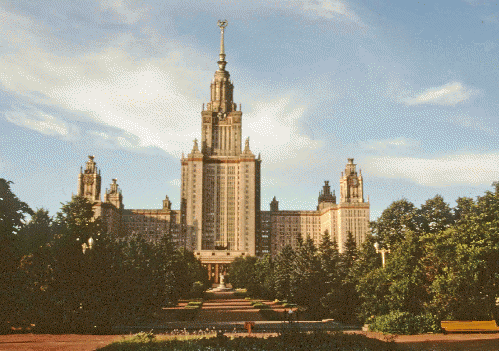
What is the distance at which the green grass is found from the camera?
83.8 feet

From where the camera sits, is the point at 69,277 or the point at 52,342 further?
the point at 69,277

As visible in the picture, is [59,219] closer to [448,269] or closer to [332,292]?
[332,292]

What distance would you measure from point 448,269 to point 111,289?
25601mm

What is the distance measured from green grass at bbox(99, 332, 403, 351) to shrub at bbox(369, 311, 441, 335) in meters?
9.81

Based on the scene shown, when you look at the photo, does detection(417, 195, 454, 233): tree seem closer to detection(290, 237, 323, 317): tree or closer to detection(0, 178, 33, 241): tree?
detection(290, 237, 323, 317): tree

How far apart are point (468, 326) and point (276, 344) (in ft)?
59.2

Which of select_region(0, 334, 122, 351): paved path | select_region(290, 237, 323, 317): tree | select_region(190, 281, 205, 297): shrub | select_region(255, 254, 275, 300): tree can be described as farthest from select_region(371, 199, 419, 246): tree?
select_region(190, 281, 205, 297): shrub

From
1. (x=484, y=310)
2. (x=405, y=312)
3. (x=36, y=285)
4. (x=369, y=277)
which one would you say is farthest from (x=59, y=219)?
(x=484, y=310)

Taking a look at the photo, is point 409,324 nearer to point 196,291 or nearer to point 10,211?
point 10,211

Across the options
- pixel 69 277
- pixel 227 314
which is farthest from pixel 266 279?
pixel 69 277

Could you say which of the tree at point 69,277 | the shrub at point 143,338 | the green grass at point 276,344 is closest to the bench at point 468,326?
the green grass at point 276,344

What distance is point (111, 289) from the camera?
3706cm

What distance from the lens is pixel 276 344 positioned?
85.6 feet

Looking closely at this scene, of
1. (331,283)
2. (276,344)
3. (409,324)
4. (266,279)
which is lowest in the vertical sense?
(409,324)
